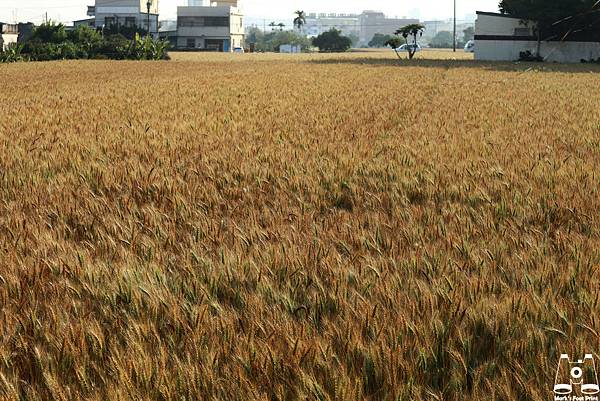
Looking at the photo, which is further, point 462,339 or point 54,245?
point 54,245

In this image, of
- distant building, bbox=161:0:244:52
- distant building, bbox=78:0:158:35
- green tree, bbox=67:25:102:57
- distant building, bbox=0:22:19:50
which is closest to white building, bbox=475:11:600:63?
green tree, bbox=67:25:102:57

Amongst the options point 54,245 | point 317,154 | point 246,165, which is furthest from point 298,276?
point 317,154

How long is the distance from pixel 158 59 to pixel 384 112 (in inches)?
2159

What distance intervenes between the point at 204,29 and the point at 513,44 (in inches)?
3045

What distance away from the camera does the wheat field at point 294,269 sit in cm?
243

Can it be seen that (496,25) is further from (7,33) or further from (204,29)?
(204,29)

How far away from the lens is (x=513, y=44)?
56656mm

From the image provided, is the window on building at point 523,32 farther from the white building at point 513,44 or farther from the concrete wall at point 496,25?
the concrete wall at point 496,25

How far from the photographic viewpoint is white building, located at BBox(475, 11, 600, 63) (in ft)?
178

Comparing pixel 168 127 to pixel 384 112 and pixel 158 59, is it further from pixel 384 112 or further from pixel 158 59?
pixel 158 59

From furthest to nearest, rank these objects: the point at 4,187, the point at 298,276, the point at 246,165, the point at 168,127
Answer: the point at 168,127
the point at 246,165
the point at 4,187
the point at 298,276

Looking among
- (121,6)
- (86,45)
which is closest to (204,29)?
(121,6)

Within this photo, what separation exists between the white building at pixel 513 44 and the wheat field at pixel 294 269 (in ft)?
Result: 161

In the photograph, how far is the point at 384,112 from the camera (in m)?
14.7
